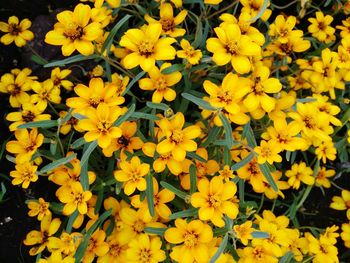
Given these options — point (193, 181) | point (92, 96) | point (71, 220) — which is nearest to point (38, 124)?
point (92, 96)

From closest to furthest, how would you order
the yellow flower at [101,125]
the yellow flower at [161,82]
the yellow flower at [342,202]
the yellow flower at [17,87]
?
1. the yellow flower at [101,125]
2. the yellow flower at [161,82]
3. the yellow flower at [17,87]
4. the yellow flower at [342,202]

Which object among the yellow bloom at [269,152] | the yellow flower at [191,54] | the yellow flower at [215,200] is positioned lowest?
the yellow flower at [215,200]

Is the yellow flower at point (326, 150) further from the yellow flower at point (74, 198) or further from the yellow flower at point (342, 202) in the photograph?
the yellow flower at point (74, 198)

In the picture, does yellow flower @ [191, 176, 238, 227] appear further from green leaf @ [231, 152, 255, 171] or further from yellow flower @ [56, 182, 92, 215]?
yellow flower @ [56, 182, 92, 215]

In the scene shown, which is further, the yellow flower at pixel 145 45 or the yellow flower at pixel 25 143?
the yellow flower at pixel 25 143

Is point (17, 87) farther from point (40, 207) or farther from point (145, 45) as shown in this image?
point (145, 45)

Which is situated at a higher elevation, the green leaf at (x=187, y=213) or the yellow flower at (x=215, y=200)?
the yellow flower at (x=215, y=200)

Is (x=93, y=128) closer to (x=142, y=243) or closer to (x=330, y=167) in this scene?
(x=142, y=243)

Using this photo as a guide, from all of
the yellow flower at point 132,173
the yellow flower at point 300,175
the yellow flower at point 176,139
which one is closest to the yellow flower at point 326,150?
the yellow flower at point 300,175

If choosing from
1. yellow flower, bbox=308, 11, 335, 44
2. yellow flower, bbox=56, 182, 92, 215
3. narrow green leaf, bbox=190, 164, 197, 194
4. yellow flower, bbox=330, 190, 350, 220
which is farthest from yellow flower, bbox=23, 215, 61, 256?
yellow flower, bbox=308, 11, 335, 44
